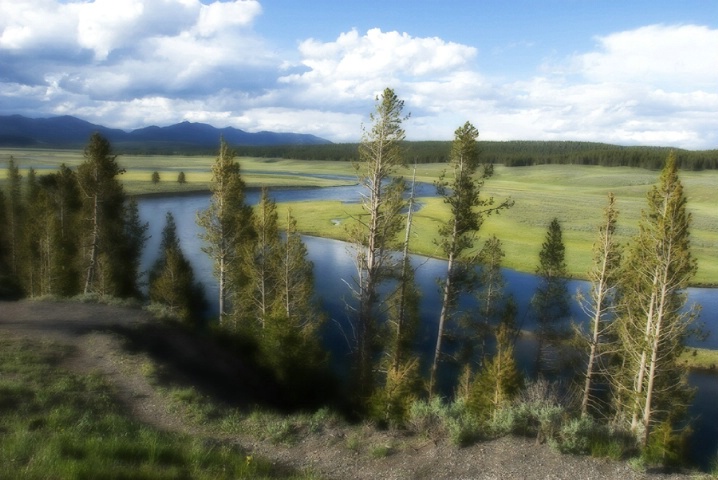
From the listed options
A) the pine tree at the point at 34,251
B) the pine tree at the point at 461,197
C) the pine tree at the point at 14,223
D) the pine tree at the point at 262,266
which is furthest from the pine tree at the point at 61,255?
the pine tree at the point at 461,197

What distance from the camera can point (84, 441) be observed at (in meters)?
9.02

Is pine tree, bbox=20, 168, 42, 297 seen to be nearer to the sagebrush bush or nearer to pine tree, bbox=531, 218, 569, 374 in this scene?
the sagebrush bush

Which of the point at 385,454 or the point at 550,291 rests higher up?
the point at 550,291

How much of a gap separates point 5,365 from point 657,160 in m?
170

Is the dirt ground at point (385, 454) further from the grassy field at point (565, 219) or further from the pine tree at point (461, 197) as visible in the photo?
the grassy field at point (565, 219)

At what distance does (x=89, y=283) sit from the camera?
2845 centimetres

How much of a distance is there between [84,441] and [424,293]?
31918 millimetres

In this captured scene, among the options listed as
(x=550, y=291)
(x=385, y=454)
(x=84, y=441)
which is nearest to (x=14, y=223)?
(x=84, y=441)

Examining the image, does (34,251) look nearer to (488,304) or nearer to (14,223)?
(14,223)

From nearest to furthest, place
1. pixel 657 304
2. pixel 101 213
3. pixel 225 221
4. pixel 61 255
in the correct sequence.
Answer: pixel 657 304
pixel 225 221
pixel 101 213
pixel 61 255

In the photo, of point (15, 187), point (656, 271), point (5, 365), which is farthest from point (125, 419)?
point (15, 187)

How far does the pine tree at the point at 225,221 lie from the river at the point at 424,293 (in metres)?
1.57

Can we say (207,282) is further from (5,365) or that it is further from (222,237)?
(5,365)

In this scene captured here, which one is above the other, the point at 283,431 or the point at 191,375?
the point at 283,431
